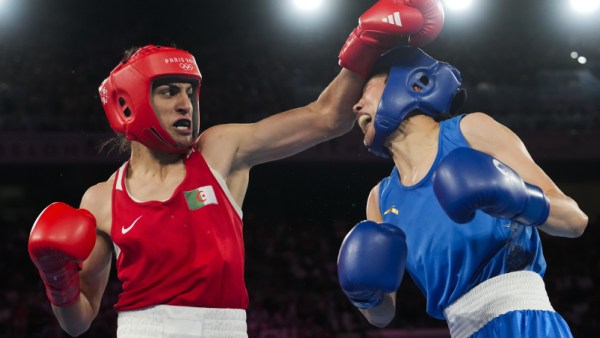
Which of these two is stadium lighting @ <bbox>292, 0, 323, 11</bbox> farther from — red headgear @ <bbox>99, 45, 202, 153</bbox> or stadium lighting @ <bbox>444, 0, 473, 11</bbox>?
red headgear @ <bbox>99, 45, 202, 153</bbox>

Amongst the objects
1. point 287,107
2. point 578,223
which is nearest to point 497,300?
point 578,223

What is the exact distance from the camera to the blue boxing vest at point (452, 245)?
2.63 metres

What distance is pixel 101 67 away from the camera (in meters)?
10.5

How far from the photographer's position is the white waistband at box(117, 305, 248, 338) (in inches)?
115

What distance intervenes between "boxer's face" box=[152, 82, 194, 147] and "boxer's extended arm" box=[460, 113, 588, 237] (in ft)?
3.65

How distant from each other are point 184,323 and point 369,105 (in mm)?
1074

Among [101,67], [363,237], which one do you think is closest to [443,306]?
[363,237]

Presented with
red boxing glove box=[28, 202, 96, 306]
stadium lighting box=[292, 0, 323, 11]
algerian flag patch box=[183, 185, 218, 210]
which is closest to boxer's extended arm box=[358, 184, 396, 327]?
algerian flag patch box=[183, 185, 218, 210]

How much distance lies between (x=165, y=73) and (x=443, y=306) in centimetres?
142

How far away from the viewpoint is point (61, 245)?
114 inches

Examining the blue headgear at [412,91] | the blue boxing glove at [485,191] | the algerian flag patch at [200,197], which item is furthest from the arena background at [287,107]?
the blue boxing glove at [485,191]

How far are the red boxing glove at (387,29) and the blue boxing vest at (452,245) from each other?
0.42 metres

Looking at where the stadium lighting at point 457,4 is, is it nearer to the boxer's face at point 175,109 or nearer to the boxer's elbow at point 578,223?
the boxer's face at point 175,109

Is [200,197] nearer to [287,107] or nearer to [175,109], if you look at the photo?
[175,109]
